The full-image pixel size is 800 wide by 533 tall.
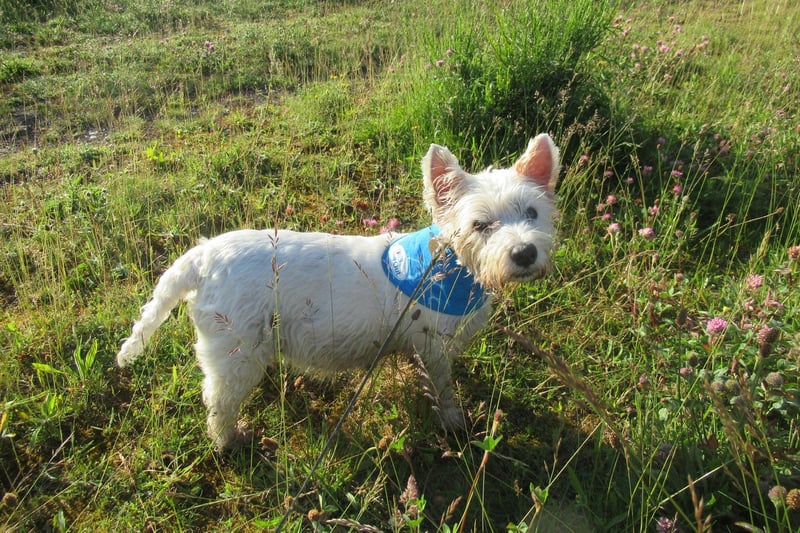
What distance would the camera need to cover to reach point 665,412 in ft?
8.18

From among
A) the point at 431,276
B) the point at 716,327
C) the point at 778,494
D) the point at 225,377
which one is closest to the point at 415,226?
the point at 431,276

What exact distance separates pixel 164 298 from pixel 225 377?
54cm

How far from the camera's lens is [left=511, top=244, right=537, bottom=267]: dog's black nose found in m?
2.42

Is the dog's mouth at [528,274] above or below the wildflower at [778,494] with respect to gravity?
above

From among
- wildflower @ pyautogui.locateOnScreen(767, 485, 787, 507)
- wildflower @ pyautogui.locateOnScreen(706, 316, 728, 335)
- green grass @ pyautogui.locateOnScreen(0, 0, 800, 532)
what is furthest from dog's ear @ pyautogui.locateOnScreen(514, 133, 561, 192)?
wildflower @ pyautogui.locateOnScreen(767, 485, 787, 507)

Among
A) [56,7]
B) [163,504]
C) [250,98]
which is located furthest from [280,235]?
[56,7]

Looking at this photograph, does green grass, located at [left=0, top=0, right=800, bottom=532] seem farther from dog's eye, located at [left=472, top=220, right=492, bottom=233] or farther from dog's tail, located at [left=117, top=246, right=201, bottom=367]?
dog's tail, located at [left=117, top=246, right=201, bottom=367]

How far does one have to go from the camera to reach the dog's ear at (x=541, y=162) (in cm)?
282

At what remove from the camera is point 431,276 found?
107 inches

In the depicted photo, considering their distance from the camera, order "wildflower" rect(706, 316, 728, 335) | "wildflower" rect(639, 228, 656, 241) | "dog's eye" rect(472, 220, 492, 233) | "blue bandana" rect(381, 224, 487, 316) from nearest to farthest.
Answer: "wildflower" rect(706, 316, 728, 335) → "dog's eye" rect(472, 220, 492, 233) → "blue bandana" rect(381, 224, 487, 316) → "wildflower" rect(639, 228, 656, 241)

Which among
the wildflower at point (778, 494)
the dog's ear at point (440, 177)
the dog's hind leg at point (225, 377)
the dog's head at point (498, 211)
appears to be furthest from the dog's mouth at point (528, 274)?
the dog's hind leg at point (225, 377)

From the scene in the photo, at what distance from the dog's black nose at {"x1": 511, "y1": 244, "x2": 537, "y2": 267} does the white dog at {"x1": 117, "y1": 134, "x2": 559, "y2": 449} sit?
96 millimetres

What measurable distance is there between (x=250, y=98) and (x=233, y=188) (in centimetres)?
257

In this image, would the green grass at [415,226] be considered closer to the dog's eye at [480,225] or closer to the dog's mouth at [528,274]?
the dog's mouth at [528,274]
